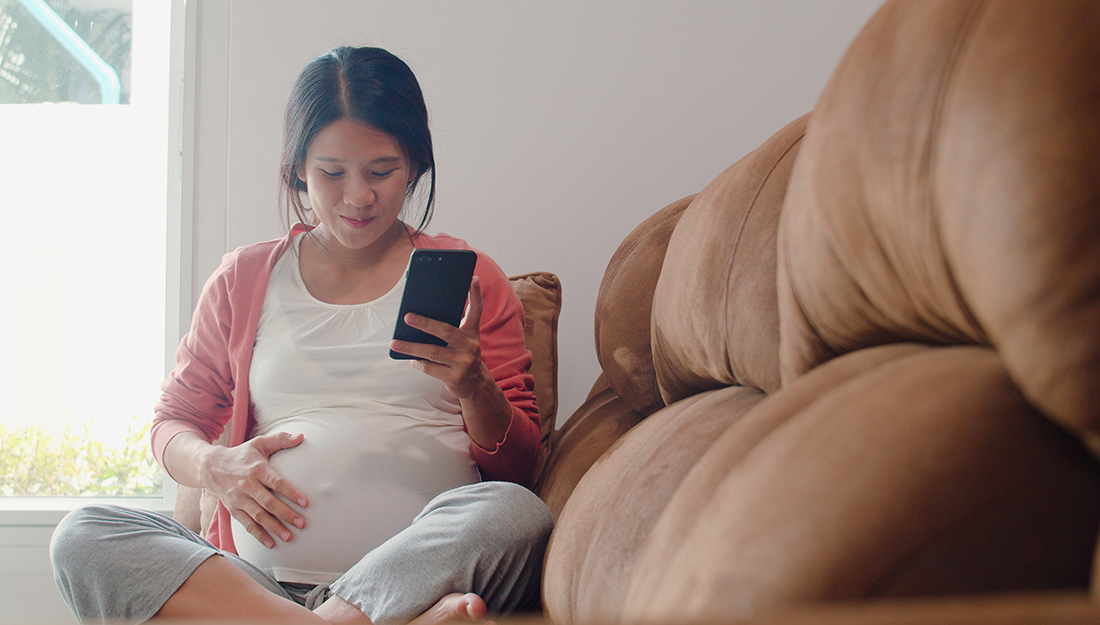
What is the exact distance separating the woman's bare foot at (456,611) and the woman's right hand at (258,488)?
0.93ft

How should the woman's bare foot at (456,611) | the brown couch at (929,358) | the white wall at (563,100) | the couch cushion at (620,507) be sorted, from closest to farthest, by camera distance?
the brown couch at (929,358) → the couch cushion at (620,507) → the woman's bare foot at (456,611) → the white wall at (563,100)

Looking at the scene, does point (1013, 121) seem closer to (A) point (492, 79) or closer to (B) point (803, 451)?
(B) point (803, 451)

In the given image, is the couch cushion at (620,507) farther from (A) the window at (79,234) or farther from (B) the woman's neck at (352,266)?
(A) the window at (79,234)

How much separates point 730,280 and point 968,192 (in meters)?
0.31

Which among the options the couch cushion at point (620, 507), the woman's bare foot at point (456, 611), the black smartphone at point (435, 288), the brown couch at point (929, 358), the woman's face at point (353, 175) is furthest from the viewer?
the woman's face at point (353, 175)

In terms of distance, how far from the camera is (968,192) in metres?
0.29

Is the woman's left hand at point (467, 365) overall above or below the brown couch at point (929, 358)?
below

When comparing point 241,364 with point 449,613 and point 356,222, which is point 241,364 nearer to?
point 356,222

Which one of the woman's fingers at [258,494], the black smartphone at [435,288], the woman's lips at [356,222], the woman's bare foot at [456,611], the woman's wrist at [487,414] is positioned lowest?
the woman's fingers at [258,494]

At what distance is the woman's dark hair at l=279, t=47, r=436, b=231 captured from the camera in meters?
1.01

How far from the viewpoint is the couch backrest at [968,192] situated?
257mm

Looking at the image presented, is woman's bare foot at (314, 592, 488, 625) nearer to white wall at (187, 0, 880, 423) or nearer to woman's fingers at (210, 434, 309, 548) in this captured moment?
woman's fingers at (210, 434, 309, 548)

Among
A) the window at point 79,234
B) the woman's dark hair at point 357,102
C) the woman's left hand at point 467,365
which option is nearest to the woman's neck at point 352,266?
the woman's dark hair at point 357,102

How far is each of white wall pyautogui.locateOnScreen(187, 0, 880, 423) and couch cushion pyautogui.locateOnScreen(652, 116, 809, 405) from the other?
29.3 inches
